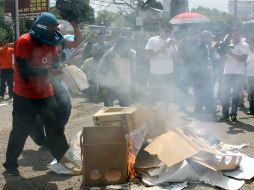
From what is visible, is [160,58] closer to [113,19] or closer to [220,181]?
[113,19]

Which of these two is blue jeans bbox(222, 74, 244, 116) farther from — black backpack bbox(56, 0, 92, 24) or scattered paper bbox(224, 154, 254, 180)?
black backpack bbox(56, 0, 92, 24)

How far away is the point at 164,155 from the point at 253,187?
3.09 feet

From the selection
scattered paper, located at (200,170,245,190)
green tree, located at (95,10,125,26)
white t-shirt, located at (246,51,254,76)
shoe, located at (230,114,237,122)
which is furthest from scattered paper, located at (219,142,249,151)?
green tree, located at (95,10,125,26)

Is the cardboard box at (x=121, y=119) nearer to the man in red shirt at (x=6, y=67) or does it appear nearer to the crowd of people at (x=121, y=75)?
the crowd of people at (x=121, y=75)

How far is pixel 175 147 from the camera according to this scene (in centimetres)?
440

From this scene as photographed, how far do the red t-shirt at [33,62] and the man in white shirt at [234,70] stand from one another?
3.95m

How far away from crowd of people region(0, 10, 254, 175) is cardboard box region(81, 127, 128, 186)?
62 cm

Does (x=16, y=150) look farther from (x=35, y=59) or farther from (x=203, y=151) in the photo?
(x=203, y=151)

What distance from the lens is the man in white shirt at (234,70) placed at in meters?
7.59

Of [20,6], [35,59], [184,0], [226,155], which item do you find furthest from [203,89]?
[20,6]

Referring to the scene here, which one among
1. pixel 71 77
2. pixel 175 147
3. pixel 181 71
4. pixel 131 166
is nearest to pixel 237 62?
pixel 181 71

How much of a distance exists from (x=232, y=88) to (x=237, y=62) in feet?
1.60

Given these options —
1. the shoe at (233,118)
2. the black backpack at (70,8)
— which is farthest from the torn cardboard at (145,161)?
the black backpack at (70,8)

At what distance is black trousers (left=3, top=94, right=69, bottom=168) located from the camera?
461 cm
